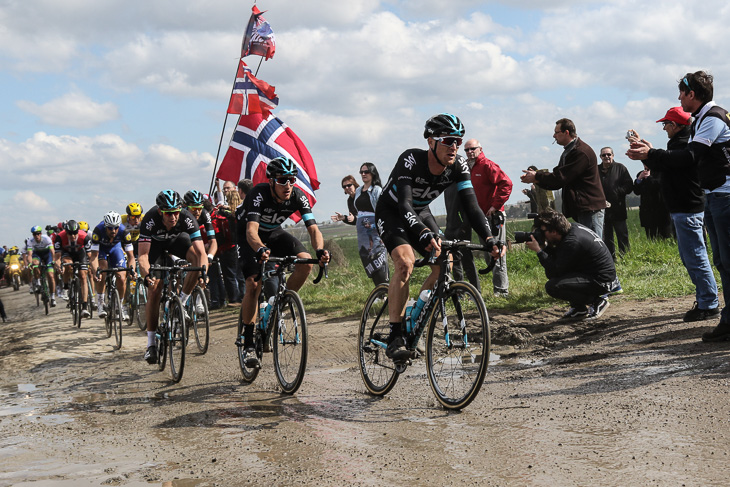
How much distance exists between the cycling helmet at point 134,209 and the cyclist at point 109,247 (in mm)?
723

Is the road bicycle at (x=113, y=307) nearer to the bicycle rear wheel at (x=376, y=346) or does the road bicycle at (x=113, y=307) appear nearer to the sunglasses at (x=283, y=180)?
the sunglasses at (x=283, y=180)

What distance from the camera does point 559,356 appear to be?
25.8 ft

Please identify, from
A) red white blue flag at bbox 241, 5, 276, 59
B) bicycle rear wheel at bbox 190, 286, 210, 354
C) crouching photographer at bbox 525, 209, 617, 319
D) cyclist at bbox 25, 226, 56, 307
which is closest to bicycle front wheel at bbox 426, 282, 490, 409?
crouching photographer at bbox 525, 209, 617, 319

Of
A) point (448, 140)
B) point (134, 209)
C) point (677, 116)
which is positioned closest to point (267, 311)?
point (448, 140)

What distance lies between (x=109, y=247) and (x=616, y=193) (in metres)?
9.85

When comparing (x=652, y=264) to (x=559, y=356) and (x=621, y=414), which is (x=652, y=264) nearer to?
(x=559, y=356)

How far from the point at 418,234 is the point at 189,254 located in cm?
533

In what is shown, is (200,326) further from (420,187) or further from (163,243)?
(420,187)

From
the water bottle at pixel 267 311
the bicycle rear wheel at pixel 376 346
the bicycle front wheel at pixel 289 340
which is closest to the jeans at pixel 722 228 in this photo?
the bicycle rear wheel at pixel 376 346

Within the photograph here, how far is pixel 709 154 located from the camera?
23.6ft

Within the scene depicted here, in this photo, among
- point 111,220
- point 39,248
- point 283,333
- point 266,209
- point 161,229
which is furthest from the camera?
point 39,248

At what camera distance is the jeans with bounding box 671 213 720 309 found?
7.94 m

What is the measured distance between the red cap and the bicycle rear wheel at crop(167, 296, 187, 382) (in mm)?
5847

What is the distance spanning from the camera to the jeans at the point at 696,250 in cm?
794
